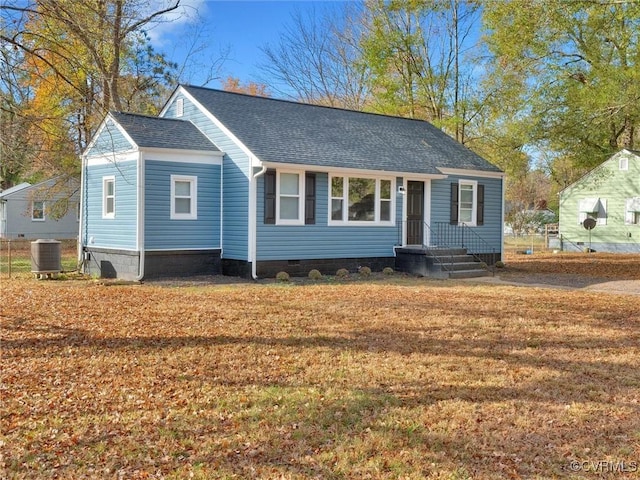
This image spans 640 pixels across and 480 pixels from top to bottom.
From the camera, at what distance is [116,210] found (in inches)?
591

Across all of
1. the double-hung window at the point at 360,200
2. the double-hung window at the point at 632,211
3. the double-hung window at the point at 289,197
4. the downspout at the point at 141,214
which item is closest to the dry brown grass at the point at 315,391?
the downspout at the point at 141,214

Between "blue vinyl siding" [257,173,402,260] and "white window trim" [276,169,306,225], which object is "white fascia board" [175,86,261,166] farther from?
"white window trim" [276,169,306,225]

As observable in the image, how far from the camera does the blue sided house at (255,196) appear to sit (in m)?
14.3

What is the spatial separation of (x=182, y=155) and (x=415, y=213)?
22.9ft

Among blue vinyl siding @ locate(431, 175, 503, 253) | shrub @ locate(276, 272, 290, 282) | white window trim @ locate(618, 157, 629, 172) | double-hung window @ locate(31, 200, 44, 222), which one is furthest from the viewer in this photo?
double-hung window @ locate(31, 200, 44, 222)

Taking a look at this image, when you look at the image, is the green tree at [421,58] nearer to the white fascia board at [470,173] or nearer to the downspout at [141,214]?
the white fascia board at [470,173]

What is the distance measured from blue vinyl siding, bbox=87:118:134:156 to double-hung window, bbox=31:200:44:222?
19.8 meters

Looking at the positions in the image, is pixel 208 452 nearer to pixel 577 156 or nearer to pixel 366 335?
pixel 366 335

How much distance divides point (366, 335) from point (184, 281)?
7.03 m

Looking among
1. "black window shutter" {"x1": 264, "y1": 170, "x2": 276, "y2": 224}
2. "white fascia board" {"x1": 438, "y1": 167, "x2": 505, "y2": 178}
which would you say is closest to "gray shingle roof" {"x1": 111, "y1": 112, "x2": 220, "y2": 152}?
"black window shutter" {"x1": 264, "y1": 170, "x2": 276, "y2": 224}

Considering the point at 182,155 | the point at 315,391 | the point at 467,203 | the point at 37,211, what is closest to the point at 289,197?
the point at 182,155

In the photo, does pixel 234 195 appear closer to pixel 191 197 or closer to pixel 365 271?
pixel 191 197

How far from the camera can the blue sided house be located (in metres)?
14.3

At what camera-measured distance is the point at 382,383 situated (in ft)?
18.8
